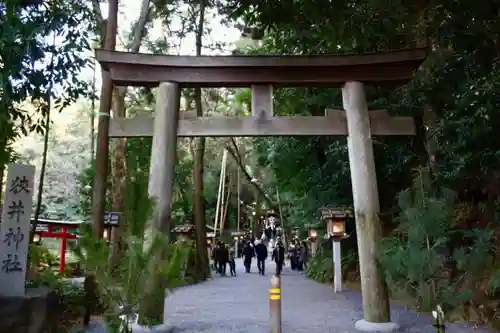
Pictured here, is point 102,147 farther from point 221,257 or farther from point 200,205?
point 221,257

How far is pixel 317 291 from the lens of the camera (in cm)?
1489

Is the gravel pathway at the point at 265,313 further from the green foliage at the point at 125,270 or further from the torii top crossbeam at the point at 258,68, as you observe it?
the torii top crossbeam at the point at 258,68

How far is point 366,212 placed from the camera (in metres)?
7.87

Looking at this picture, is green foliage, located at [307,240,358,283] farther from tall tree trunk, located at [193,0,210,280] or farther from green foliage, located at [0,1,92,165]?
green foliage, located at [0,1,92,165]

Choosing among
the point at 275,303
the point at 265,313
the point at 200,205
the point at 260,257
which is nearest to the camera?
the point at 275,303

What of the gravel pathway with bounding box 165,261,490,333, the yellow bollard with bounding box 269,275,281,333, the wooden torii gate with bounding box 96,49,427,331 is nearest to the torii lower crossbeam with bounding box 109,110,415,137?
the wooden torii gate with bounding box 96,49,427,331

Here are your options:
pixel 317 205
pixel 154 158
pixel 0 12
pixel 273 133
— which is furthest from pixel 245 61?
pixel 317 205

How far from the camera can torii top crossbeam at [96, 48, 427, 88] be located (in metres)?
8.27

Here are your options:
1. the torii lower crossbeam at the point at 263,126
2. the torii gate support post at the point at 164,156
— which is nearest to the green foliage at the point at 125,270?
the torii gate support post at the point at 164,156

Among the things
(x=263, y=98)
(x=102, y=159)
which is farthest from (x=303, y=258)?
(x=263, y=98)

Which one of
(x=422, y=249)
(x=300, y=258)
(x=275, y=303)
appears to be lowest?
(x=275, y=303)

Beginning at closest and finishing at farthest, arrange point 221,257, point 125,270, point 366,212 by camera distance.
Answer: point 125,270
point 366,212
point 221,257

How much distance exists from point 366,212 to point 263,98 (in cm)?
279

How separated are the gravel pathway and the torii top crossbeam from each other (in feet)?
14.6
